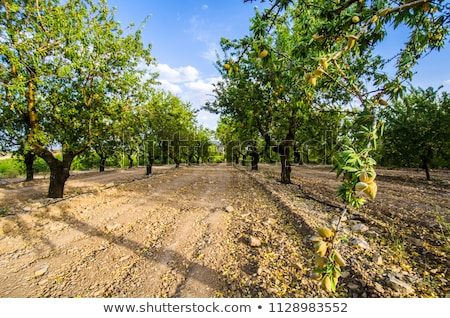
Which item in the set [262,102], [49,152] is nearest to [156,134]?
[49,152]

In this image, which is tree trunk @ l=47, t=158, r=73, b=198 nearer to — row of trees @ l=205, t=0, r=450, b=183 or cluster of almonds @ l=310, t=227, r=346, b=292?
row of trees @ l=205, t=0, r=450, b=183

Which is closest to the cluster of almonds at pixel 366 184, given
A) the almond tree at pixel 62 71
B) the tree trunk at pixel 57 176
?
the almond tree at pixel 62 71

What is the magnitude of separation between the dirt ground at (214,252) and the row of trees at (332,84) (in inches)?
56.1

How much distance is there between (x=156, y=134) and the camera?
23109 mm

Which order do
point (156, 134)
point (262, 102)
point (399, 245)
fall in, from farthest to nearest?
point (156, 134), point (262, 102), point (399, 245)

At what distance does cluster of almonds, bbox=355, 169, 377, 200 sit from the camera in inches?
51.4

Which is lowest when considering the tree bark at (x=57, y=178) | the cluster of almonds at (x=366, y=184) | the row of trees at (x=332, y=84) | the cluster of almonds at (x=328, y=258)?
the tree bark at (x=57, y=178)

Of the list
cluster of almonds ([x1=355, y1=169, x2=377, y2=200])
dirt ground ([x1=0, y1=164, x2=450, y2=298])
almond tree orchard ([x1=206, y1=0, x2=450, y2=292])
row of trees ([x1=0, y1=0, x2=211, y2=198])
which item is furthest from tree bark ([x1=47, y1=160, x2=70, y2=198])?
cluster of almonds ([x1=355, y1=169, x2=377, y2=200])

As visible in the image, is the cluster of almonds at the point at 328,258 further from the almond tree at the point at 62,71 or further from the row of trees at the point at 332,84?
the almond tree at the point at 62,71

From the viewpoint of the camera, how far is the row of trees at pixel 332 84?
1.81 m

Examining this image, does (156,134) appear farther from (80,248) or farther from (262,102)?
(80,248)

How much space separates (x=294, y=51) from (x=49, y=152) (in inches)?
449

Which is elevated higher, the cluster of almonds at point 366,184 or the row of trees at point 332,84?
the row of trees at point 332,84
